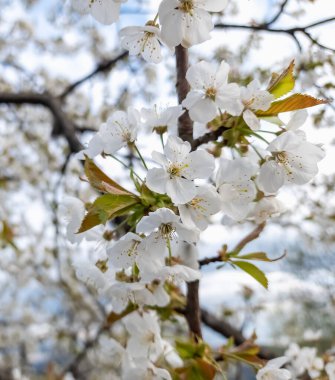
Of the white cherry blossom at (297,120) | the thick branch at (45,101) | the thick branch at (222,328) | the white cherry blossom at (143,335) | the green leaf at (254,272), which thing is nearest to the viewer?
the white cherry blossom at (297,120)

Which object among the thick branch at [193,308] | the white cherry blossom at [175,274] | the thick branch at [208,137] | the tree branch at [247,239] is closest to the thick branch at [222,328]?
the thick branch at [193,308]

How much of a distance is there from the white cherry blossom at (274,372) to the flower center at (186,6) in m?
0.63

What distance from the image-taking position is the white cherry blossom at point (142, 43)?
738 mm

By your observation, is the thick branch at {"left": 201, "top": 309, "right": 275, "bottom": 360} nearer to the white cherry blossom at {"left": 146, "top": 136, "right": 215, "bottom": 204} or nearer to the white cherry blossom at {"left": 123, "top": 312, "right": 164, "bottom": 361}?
the white cherry blossom at {"left": 123, "top": 312, "right": 164, "bottom": 361}

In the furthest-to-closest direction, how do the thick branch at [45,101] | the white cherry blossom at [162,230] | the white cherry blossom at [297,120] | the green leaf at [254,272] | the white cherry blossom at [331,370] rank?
the thick branch at [45,101], the white cherry blossom at [331,370], the green leaf at [254,272], the white cherry blossom at [297,120], the white cherry blossom at [162,230]

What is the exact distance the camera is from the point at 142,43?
0.76 metres

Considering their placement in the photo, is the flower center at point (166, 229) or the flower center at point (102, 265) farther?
the flower center at point (102, 265)

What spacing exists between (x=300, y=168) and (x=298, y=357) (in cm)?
98

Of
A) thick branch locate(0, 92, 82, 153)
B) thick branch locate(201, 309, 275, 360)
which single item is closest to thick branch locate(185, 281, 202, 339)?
thick branch locate(201, 309, 275, 360)

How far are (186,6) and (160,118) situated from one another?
7.1 inches

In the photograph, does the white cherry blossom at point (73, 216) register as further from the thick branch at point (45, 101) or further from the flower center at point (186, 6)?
the thick branch at point (45, 101)

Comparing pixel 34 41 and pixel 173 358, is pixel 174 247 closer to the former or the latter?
pixel 173 358

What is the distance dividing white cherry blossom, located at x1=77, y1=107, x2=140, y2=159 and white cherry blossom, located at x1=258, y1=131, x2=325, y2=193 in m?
0.24

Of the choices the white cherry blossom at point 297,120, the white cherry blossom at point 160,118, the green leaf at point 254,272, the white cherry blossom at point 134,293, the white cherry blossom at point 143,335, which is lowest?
the white cherry blossom at point 143,335
